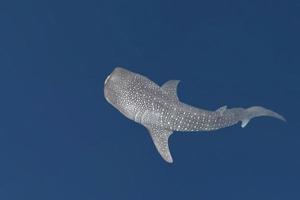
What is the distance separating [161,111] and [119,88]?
1.61ft

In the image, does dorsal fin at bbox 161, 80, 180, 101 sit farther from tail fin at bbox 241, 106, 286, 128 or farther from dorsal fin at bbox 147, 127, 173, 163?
tail fin at bbox 241, 106, 286, 128

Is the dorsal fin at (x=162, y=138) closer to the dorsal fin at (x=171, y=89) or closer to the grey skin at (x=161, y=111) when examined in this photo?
the grey skin at (x=161, y=111)

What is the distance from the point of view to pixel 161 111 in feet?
15.7

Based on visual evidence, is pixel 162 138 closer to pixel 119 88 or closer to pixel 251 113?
pixel 119 88

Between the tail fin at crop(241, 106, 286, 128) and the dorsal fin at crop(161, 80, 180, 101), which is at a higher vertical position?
the dorsal fin at crop(161, 80, 180, 101)

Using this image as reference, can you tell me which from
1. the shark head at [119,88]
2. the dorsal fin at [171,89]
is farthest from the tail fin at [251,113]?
the shark head at [119,88]

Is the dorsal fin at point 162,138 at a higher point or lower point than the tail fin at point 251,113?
lower

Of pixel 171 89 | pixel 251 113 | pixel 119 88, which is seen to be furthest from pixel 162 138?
pixel 251 113

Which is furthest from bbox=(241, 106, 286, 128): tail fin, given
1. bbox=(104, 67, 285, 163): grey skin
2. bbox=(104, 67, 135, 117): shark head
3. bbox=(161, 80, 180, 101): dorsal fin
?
bbox=(104, 67, 135, 117): shark head

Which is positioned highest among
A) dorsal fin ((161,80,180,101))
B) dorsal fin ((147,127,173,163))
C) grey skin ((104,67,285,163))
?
dorsal fin ((161,80,180,101))

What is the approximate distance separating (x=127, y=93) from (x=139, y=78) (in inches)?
8.0

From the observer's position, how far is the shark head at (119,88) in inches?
198

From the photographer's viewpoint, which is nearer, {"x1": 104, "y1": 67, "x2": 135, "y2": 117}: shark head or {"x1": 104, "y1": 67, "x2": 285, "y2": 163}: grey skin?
{"x1": 104, "y1": 67, "x2": 285, "y2": 163}: grey skin

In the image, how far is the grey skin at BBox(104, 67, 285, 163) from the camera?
4746mm
